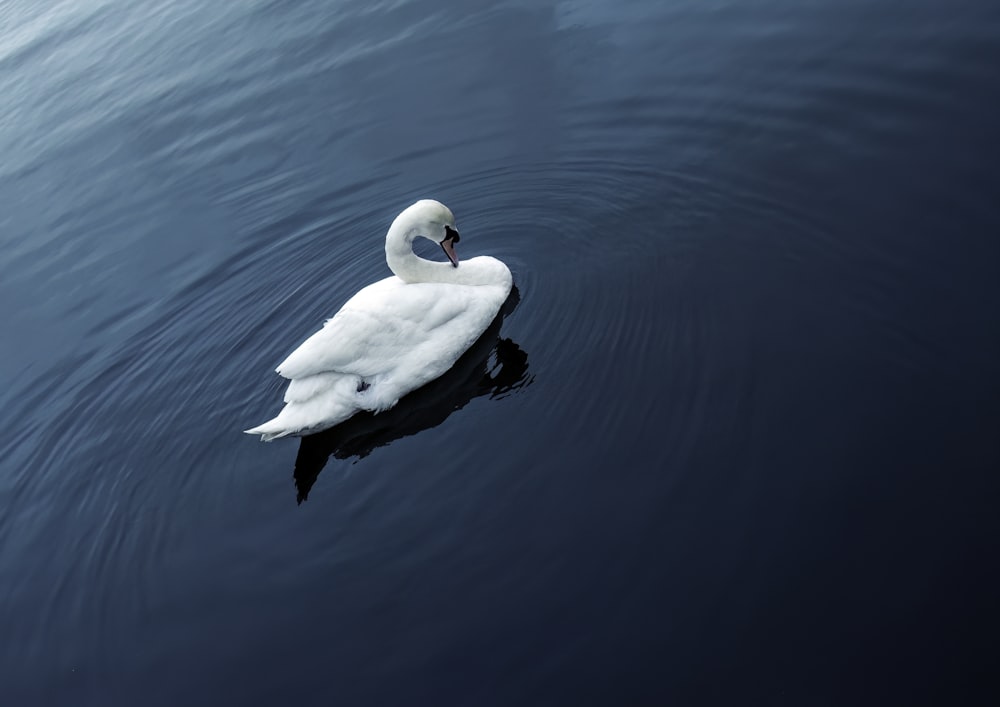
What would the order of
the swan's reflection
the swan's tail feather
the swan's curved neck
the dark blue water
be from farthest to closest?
the swan's curved neck < the swan's reflection < the swan's tail feather < the dark blue water

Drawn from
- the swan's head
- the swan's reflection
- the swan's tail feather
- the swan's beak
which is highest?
the swan's head

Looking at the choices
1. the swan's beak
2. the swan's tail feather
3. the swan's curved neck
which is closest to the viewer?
the swan's tail feather

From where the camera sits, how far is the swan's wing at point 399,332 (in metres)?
11.2

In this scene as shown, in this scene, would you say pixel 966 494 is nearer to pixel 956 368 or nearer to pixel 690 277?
pixel 956 368

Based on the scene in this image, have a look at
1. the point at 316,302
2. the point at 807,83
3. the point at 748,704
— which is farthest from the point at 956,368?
the point at 316,302

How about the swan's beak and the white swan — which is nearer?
the white swan

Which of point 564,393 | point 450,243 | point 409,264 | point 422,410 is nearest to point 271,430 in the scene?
point 422,410

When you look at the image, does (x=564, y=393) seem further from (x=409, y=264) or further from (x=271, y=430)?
(x=271, y=430)

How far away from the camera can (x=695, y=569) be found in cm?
854

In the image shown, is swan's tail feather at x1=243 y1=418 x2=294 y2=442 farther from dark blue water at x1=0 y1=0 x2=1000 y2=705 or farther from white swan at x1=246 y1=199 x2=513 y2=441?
dark blue water at x1=0 y1=0 x2=1000 y2=705

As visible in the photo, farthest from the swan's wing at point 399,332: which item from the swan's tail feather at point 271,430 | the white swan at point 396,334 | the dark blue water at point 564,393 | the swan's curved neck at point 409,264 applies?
the swan's tail feather at point 271,430

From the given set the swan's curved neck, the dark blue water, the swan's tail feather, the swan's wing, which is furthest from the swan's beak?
the swan's tail feather

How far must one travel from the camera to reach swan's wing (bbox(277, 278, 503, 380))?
36.7 feet

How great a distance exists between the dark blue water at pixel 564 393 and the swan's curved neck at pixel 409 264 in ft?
2.89
